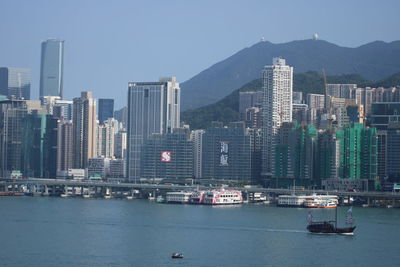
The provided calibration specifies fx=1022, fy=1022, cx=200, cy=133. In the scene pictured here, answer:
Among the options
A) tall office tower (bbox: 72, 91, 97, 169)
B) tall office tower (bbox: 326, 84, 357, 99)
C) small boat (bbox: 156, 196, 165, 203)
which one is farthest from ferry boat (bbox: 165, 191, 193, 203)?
tall office tower (bbox: 326, 84, 357, 99)

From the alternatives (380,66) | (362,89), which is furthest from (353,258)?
(380,66)

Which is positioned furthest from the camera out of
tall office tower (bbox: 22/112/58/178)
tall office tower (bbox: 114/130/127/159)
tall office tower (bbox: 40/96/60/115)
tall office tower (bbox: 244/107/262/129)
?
tall office tower (bbox: 40/96/60/115)

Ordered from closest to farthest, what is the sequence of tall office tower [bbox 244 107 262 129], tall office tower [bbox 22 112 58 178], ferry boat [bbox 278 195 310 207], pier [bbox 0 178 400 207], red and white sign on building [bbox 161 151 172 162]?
ferry boat [bbox 278 195 310 207] → pier [bbox 0 178 400 207] → red and white sign on building [bbox 161 151 172 162] → tall office tower [bbox 244 107 262 129] → tall office tower [bbox 22 112 58 178]

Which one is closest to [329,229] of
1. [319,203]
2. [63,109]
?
[319,203]

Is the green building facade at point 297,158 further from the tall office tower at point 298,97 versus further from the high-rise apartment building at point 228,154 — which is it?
the tall office tower at point 298,97

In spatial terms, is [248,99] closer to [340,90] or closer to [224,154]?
[340,90]

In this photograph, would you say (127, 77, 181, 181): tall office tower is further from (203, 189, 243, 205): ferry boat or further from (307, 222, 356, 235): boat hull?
(307, 222, 356, 235): boat hull

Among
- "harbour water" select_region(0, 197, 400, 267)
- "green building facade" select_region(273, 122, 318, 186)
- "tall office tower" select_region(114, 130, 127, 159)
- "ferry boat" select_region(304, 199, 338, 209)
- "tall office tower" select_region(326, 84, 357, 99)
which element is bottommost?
"harbour water" select_region(0, 197, 400, 267)
